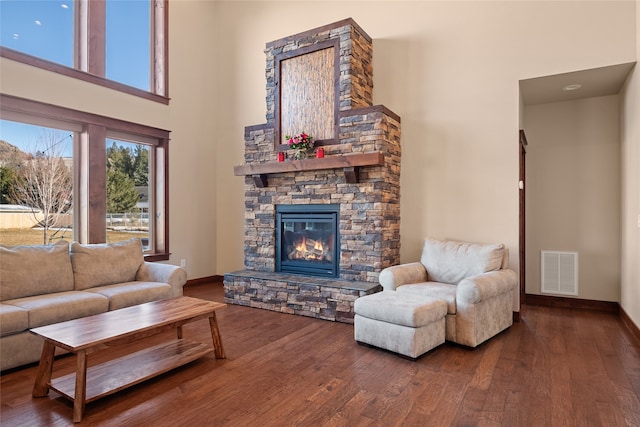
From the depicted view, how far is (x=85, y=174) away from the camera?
15.7 ft

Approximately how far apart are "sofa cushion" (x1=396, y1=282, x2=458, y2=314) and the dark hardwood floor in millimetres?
395

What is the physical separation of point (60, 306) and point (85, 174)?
2232 mm

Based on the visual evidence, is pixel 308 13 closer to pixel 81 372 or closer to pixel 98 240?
pixel 98 240

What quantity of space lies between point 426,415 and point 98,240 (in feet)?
14.4

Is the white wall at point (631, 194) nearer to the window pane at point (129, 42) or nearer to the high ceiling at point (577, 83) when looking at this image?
the high ceiling at point (577, 83)

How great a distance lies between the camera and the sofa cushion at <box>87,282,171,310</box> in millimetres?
3557

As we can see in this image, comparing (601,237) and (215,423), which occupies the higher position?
(601,237)

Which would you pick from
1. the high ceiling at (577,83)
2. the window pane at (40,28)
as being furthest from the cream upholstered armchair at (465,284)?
the window pane at (40,28)

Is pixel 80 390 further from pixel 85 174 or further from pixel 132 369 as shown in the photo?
pixel 85 174

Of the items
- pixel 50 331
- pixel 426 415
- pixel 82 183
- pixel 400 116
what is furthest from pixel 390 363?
pixel 82 183

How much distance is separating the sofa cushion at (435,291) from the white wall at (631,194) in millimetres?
1674

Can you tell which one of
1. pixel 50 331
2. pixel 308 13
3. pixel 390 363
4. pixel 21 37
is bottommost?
pixel 390 363

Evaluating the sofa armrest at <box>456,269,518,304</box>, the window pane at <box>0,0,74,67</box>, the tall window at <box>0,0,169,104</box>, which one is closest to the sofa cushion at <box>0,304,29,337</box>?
the tall window at <box>0,0,169,104</box>

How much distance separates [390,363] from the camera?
302cm
